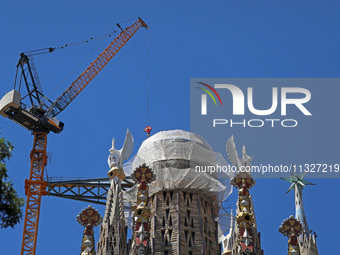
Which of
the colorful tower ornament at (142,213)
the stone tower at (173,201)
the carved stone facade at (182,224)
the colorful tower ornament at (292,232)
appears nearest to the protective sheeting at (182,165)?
the stone tower at (173,201)

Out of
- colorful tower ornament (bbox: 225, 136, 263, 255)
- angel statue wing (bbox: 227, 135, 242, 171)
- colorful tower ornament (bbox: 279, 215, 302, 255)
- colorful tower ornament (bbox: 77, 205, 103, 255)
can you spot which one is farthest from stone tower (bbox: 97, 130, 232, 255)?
colorful tower ornament (bbox: 279, 215, 302, 255)

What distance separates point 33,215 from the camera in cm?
7944

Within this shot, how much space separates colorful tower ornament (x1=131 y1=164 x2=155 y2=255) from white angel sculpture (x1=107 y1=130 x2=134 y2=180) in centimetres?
261

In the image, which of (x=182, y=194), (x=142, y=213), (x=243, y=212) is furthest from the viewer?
(x=182, y=194)

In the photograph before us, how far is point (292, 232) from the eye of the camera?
182 ft

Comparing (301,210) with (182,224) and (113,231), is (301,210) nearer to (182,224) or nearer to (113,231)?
(182,224)

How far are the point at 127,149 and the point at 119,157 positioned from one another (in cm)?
140

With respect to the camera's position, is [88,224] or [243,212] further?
[243,212]

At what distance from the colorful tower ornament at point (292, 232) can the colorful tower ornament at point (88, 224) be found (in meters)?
12.0

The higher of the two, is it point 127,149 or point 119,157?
point 127,149

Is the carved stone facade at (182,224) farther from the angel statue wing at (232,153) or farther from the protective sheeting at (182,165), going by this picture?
the angel statue wing at (232,153)

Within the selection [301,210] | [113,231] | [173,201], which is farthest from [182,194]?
[301,210]

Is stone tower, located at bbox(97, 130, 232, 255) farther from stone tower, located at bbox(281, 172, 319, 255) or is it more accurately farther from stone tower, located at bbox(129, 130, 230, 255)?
stone tower, located at bbox(281, 172, 319, 255)

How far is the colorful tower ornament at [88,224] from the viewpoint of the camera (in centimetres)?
5462
